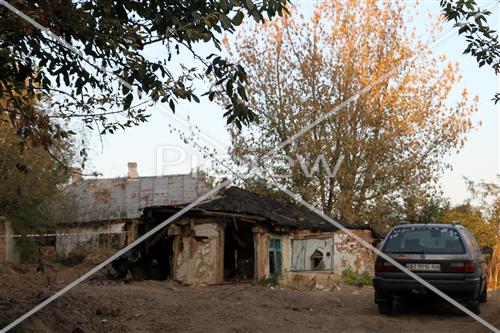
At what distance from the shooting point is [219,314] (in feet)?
41.4

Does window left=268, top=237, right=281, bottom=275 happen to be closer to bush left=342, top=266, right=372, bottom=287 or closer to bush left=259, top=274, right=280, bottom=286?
bush left=259, top=274, right=280, bottom=286

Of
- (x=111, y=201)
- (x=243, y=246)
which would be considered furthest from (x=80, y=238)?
(x=243, y=246)

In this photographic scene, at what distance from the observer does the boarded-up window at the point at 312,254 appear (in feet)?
82.0

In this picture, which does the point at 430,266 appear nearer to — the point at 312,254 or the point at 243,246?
the point at 312,254

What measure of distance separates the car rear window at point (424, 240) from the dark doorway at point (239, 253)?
39.8 ft

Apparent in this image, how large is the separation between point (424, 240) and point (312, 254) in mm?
12729

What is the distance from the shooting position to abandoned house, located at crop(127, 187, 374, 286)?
2233 cm

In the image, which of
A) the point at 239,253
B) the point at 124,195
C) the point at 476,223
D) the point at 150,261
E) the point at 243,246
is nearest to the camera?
the point at 150,261

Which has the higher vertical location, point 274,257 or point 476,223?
point 476,223

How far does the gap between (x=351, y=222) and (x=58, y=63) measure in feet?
75.2

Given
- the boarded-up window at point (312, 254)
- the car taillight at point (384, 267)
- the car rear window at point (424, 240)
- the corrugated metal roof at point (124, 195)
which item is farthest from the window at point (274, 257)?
the corrugated metal roof at point (124, 195)

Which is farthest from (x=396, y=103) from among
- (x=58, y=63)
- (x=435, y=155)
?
(x=58, y=63)

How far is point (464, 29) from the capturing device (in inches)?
392

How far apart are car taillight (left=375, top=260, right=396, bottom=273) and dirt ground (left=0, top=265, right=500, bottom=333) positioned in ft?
3.01
